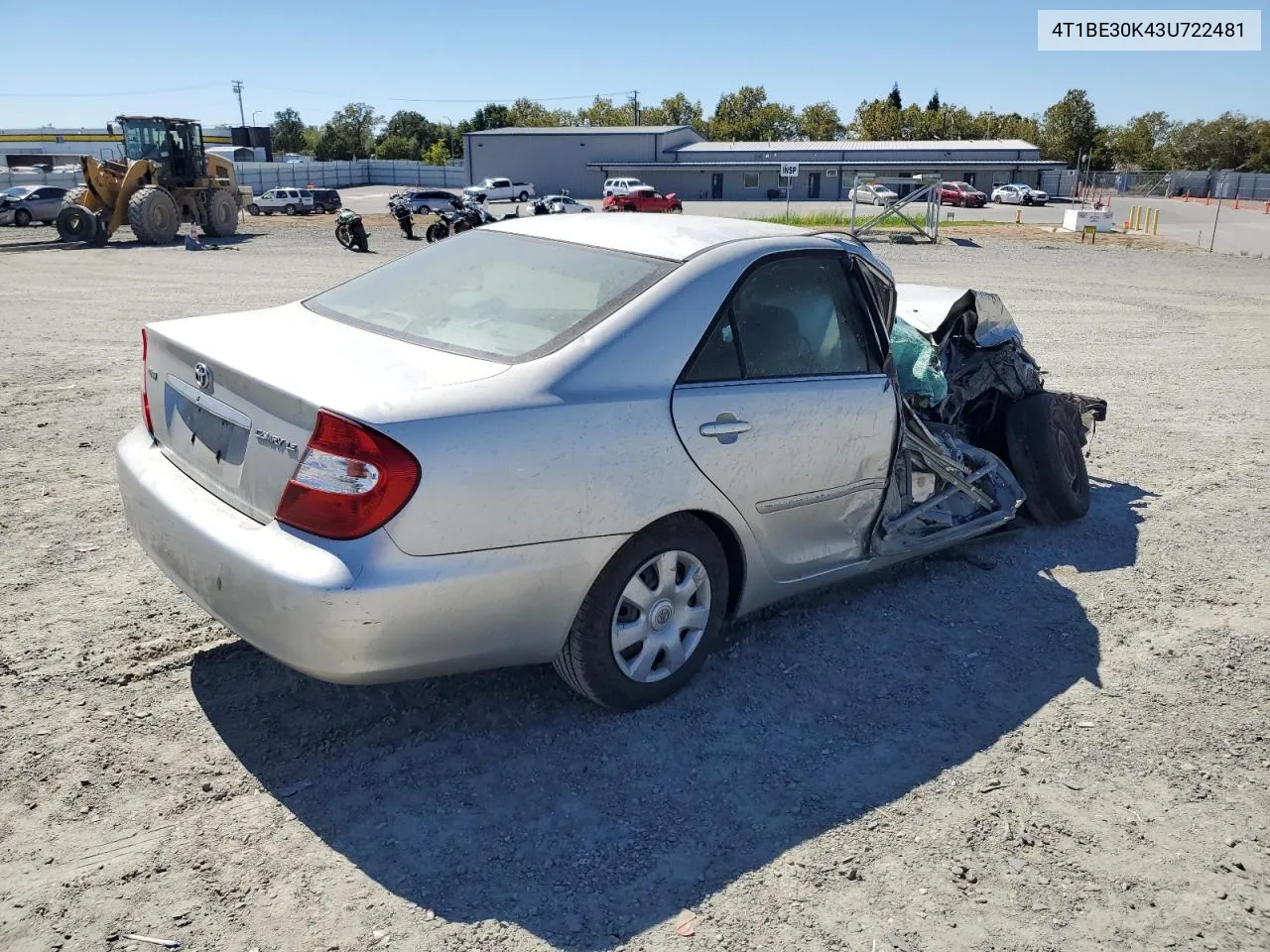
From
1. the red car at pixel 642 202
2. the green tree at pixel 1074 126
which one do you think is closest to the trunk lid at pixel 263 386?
the red car at pixel 642 202

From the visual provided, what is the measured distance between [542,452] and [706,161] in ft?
266

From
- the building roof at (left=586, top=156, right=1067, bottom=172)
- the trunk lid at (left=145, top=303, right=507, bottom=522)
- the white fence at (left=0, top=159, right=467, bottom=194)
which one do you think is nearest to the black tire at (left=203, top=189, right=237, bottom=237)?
the trunk lid at (left=145, top=303, right=507, bottom=522)

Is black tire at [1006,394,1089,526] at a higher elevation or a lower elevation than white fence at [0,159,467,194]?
lower

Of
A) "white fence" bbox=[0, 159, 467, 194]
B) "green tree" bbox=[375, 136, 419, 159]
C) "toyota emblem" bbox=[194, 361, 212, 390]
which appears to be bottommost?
"toyota emblem" bbox=[194, 361, 212, 390]

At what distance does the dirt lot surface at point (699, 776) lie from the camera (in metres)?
2.60

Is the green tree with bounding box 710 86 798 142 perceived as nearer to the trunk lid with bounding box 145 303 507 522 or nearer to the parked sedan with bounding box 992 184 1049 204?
the parked sedan with bounding box 992 184 1049 204

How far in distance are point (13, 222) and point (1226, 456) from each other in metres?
35.9

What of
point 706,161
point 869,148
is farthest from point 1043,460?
point 869,148

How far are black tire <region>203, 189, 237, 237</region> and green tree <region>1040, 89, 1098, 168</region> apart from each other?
8686cm

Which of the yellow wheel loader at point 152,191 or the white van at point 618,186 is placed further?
the white van at point 618,186

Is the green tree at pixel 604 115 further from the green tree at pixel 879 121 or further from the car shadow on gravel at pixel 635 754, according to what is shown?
the car shadow on gravel at pixel 635 754

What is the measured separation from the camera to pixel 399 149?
118188 mm

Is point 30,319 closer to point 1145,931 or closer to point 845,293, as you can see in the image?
point 845,293

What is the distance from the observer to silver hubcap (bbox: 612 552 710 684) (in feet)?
11.0
